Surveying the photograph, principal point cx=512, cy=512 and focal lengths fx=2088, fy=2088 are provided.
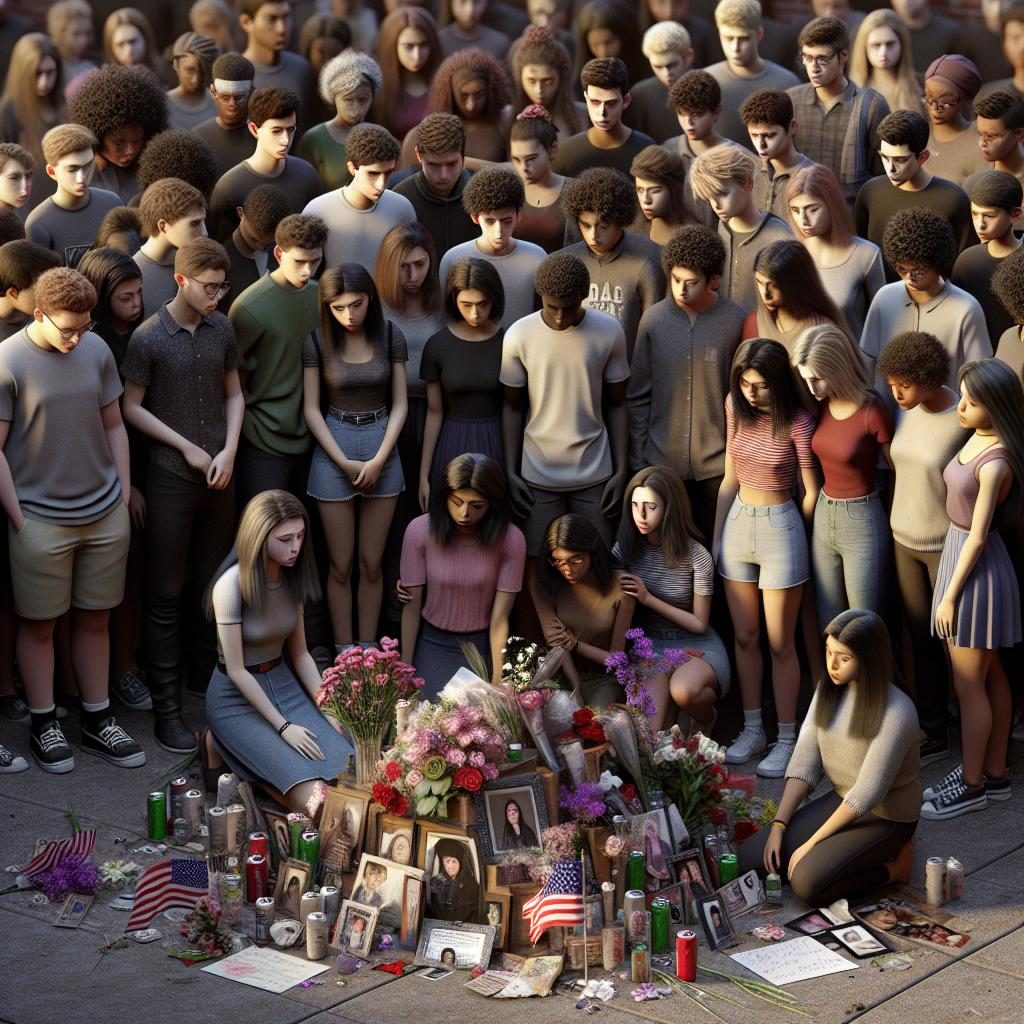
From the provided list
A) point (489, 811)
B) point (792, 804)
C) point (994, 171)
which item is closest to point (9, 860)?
point (489, 811)

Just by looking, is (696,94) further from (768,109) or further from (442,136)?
(442,136)

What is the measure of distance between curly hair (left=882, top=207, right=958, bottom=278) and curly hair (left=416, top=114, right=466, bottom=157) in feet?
6.63

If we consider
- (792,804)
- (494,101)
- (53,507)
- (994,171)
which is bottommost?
(792,804)

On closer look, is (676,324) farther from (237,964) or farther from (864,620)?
(237,964)

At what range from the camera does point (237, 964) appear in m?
6.59

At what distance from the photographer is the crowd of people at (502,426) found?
25.6 ft

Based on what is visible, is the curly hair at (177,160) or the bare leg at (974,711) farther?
the curly hair at (177,160)

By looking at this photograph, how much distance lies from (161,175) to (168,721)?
233cm

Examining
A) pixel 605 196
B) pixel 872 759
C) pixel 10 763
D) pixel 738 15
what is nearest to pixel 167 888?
pixel 10 763

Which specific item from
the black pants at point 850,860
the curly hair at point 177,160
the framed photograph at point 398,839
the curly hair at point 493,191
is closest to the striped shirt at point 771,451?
the curly hair at point 493,191

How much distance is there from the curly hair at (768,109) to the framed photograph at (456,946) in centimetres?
403

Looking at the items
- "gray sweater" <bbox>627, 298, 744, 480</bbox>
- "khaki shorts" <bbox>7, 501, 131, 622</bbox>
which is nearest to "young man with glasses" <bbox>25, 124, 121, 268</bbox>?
"khaki shorts" <bbox>7, 501, 131, 622</bbox>

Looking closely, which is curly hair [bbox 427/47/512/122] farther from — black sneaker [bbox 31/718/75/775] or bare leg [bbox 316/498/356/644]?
black sneaker [bbox 31/718/75/775]

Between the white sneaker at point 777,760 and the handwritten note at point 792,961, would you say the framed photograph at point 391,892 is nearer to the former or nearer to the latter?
the handwritten note at point 792,961
